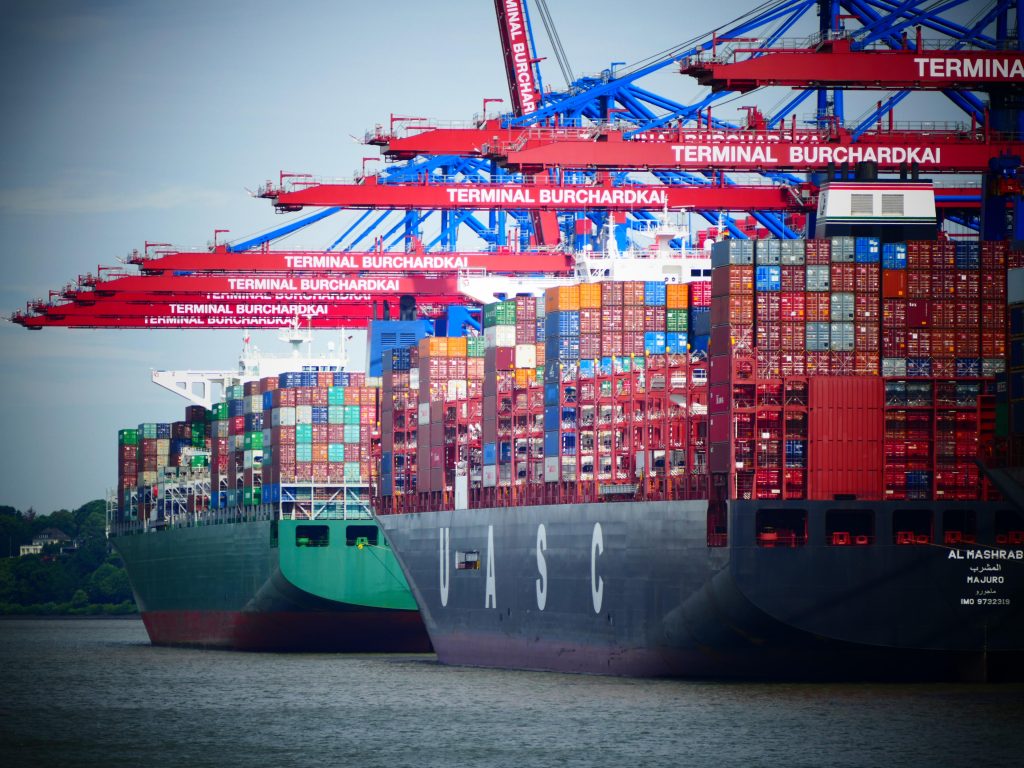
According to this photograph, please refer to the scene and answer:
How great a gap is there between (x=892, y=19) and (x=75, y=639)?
73.7 meters

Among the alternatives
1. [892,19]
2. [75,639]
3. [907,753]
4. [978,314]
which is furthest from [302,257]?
[75,639]

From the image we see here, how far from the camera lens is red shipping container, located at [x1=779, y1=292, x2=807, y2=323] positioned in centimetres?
4816

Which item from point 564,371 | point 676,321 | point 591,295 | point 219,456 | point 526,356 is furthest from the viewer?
point 219,456

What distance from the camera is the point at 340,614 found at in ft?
246

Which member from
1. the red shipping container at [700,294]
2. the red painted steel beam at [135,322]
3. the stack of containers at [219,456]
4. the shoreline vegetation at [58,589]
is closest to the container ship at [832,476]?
the red shipping container at [700,294]

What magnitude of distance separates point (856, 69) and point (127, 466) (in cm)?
5606

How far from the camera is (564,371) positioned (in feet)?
185

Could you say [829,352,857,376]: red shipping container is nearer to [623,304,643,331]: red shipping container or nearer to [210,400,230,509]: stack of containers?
[623,304,643,331]: red shipping container

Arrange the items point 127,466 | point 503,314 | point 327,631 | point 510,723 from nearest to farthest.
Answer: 1. point 510,723
2. point 503,314
3. point 327,631
4. point 127,466

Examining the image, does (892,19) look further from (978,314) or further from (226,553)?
(226,553)

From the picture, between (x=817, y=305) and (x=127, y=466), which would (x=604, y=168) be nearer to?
(x=817, y=305)

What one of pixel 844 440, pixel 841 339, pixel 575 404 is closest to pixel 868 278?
pixel 841 339

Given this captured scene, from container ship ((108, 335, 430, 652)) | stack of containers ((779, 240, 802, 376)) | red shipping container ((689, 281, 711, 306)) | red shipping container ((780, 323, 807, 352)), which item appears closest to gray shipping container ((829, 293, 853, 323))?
stack of containers ((779, 240, 802, 376))

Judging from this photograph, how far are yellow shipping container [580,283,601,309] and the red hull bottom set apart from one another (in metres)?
22.4
